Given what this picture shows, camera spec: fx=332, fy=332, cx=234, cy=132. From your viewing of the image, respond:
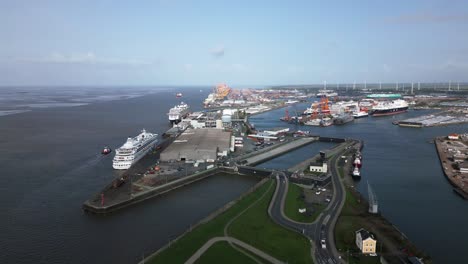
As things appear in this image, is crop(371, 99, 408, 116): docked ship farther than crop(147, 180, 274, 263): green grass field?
Yes

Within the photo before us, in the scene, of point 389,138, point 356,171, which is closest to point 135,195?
point 356,171

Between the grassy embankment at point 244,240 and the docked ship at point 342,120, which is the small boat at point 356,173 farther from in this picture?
the docked ship at point 342,120

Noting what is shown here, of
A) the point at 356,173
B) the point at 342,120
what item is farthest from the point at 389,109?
the point at 356,173

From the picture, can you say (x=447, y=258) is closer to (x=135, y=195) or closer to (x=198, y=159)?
(x=135, y=195)

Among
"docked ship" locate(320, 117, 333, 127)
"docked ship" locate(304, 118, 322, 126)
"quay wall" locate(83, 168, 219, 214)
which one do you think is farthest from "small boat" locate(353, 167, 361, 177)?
"docked ship" locate(304, 118, 322, 126)

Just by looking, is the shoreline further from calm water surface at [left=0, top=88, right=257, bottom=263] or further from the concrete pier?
calm water surface at [left=0, top=88, right=257, bottom=263]

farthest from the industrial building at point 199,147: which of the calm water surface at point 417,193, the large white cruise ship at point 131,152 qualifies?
the calm water surface at point 417,193
